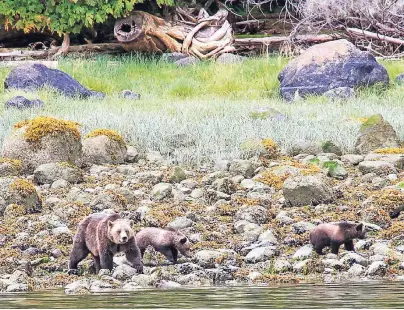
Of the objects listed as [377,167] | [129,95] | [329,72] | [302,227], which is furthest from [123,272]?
[329,72]

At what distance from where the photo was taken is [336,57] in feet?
59.6

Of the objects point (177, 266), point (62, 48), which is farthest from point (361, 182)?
point (62, 48)

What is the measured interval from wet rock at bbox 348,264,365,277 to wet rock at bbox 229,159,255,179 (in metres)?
3.90

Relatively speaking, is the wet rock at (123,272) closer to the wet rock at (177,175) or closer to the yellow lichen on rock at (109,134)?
the wet rock at (177,175)

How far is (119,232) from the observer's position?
6.64 m

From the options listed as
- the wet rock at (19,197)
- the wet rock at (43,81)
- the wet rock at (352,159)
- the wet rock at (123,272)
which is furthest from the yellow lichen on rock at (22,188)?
the wet rock at (43,81)

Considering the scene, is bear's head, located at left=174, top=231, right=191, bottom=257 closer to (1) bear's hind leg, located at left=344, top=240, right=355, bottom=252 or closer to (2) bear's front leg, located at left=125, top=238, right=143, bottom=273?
(2) bear's front leg, located at left=125, top=238, right=143, bottom=273

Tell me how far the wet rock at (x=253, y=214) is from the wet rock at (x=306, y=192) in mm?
376

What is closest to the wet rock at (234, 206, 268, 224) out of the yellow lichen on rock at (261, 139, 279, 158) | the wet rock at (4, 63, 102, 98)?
the yellow lichen on rock at (261, 139, 279, 158)

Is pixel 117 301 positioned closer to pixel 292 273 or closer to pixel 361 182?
pixel 292 273

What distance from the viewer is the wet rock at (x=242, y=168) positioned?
10.6 meters

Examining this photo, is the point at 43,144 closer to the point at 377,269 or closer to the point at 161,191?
the point at 161,191

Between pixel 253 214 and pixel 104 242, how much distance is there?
206cm

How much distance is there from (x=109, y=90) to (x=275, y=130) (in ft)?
20.8
